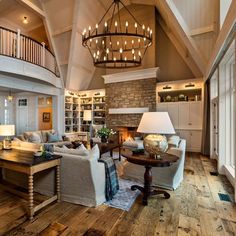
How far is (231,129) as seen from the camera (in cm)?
419

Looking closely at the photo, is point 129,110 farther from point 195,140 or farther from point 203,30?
point 203,30

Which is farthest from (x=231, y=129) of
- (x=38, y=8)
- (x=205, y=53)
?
(x=38, y=8)

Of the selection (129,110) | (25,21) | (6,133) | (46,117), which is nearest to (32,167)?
(6,133)

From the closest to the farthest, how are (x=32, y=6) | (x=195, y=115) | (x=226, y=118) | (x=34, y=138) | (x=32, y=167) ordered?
(x=32, y=167), (x=226, y=118), (x=34, y=138), (x=32, y=6), (x=195, y=115)

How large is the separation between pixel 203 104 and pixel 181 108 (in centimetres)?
85

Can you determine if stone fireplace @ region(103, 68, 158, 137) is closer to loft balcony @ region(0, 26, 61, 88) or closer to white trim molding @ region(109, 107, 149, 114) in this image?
white trim molding @ region(109, 107, 149, 114)

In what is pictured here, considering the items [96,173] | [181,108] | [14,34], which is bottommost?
[96,173]

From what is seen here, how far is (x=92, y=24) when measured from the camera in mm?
7301

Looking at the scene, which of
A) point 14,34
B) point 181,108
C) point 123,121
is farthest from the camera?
point 123,121

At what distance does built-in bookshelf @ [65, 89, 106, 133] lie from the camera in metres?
8.91

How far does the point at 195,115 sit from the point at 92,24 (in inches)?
227

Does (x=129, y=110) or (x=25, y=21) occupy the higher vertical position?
(x=25, y=21)

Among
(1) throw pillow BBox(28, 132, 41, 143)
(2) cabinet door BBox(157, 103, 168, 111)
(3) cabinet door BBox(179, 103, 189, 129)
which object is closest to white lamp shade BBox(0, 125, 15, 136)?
(1) throw pillow BBox(28, 132, 41, 143)

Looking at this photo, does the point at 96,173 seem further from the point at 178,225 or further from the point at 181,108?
the point at 181,108
